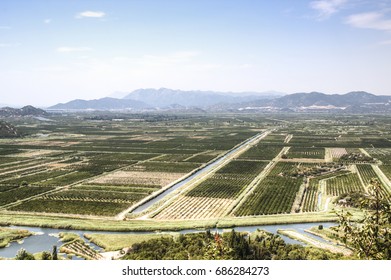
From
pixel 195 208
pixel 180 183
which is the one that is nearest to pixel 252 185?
pixel 180 183

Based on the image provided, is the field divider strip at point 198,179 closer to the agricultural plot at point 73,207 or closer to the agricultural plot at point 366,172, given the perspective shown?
the agricultural plot at point 73,207

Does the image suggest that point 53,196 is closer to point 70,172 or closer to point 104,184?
point 104,184

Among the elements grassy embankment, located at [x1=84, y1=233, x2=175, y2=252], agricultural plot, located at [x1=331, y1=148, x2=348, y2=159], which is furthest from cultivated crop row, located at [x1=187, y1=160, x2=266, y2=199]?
agricultural plot, located at [x1=331, y1=148, x2=348, y2=159]

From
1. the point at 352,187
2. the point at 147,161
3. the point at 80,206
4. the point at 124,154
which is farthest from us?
the point at 124,154

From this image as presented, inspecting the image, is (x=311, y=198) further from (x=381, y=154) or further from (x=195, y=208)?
(x=381, y=154)

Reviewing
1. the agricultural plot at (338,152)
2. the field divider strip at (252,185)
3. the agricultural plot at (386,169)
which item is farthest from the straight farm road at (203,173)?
the agricultural plot at (386,169)

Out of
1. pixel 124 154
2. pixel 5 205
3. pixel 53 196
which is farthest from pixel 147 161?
pixel 5 205

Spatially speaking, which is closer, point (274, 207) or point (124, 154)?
point (274, 207)

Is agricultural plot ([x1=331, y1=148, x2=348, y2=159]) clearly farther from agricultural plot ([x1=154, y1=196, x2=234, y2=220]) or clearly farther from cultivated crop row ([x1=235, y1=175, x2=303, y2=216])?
agricultural plot ([x1=154, y1=196, x2=234, y2=220])
